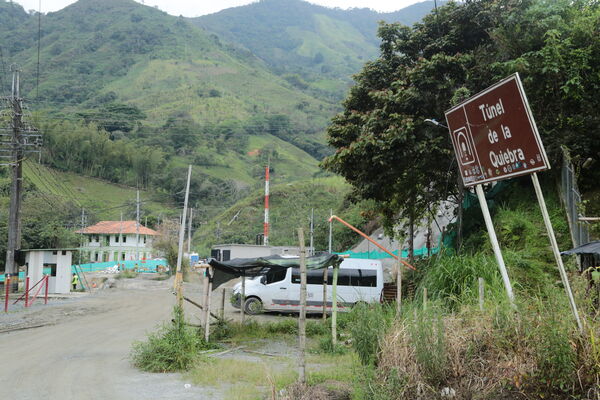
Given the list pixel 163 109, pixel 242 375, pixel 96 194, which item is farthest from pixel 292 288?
pixel 163 109

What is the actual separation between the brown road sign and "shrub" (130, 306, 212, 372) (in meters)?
6.24

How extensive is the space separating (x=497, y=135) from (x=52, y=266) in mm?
28253

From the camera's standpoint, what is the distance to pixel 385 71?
55.4 ft

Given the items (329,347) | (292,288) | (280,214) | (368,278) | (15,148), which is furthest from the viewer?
(280,214)

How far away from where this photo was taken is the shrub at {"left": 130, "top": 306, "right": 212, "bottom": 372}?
378 inches

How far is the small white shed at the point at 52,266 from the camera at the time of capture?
2700 centimetres

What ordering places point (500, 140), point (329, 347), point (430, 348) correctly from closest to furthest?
point (430, 348) < point (500, 140) < point (329, 347)

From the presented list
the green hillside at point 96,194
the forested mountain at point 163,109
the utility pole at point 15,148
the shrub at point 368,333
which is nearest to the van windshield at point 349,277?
the shrub at point 368,333

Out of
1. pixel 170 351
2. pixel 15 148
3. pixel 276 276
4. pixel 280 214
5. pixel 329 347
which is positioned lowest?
pixel 329 347

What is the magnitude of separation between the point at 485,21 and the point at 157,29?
195 meters

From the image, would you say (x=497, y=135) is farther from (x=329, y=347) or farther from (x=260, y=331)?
(x=260, y=331)

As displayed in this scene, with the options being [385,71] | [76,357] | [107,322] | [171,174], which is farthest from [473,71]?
[171,174]

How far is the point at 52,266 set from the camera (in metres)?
28.8

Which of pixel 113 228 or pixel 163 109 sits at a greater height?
A: pixel 163 109
